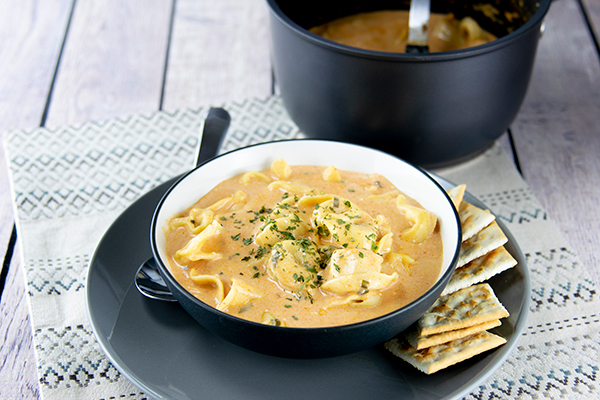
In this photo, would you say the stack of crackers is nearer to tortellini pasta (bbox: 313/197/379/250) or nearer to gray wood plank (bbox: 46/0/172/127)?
tortellini pasta (bbox: 313/197/379/250)

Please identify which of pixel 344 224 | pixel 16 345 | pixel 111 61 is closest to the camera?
pixel 344 224

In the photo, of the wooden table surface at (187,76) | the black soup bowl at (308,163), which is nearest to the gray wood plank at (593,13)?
the wooden table surface at (187,76)

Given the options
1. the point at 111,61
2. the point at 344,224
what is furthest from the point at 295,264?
the point at 111,61

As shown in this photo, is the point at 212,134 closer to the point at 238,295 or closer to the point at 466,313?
the point at 238,295

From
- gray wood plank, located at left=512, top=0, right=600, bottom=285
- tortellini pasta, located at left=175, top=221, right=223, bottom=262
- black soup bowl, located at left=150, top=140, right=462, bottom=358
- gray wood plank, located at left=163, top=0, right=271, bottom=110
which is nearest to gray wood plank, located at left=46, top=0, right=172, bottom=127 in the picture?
gray wood plank, located at left=163, top=0, right=271, bottom=110

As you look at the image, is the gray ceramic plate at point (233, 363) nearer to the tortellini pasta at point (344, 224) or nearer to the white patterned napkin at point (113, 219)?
the white patterned napkin at point (113, 219)
